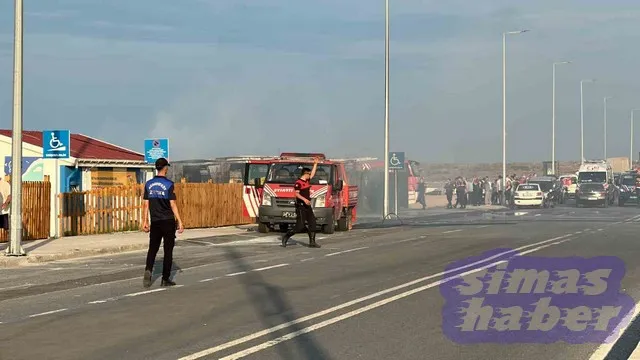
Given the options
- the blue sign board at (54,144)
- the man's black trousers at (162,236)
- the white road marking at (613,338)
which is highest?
A: the blue sign board at (54,144)

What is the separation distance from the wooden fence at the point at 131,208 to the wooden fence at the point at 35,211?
1.04 meters

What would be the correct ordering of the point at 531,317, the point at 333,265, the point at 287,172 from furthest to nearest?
1. the point at 287,172
2. the point at 333,265
3. the point at 531,317

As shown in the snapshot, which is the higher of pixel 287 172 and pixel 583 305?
pixel 287 172

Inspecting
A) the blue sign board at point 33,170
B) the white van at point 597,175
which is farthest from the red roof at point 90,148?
the white van at point 597,175

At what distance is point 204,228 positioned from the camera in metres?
34.7

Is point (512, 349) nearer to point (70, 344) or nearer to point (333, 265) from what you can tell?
point (70, 344)

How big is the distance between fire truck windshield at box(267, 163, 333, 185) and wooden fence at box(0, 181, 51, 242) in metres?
6.24

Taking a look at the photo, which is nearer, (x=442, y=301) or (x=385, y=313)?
(x=385, y=313)

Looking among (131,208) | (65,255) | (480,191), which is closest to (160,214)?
(65,255)

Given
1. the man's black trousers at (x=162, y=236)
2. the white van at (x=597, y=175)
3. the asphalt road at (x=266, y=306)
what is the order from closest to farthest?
the asphalt road at (x=266, y=306) < the man's black trousers at (x=162, y=236) < the white van at (x=597, y=175)

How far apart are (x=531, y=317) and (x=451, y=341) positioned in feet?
6.67

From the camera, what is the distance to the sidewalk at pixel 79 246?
2127 centimetres

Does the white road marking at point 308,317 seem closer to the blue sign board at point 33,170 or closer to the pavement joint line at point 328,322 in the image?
the pavement joint line at point 328,322

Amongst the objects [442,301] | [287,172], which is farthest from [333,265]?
[287,172]
